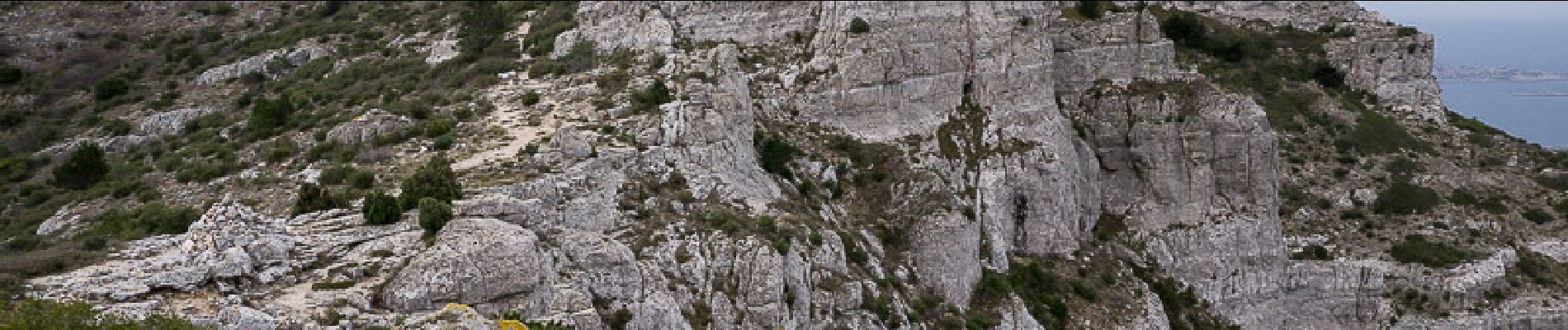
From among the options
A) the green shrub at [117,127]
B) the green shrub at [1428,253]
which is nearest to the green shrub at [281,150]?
the green shrub at [117,127]

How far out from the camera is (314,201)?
97.5ft

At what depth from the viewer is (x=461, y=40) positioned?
2074 inches

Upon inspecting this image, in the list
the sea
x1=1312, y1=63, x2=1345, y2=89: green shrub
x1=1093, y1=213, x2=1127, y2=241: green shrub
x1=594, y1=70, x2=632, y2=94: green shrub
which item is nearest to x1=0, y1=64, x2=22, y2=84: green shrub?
x1=594, y1=70, x2=632, y2=94: green shrub

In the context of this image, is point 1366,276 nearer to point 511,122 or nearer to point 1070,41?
point 1070,41

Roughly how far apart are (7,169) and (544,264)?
3273 centimetres

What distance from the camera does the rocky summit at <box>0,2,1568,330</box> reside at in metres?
25.4

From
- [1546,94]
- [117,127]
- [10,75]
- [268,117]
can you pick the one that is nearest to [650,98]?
[268,117]

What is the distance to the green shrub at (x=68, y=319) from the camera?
707 inches

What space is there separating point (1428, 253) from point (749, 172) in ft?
122

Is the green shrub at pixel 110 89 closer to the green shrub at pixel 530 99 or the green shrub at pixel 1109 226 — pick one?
the green shrub at pixel 530 99

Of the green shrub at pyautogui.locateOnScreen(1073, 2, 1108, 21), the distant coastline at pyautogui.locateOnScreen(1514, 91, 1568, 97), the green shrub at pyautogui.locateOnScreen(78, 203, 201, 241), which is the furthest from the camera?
the distant coastline at pyautogui.locateOnScreen(1514, 91, 1568, 97)

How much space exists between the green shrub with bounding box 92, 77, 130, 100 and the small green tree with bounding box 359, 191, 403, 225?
118 feet

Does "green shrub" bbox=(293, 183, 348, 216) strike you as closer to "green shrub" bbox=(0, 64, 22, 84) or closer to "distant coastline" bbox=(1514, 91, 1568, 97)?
"green shrub" bbox=(0, 64, 22, 84)

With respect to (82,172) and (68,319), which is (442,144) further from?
(68,319)
